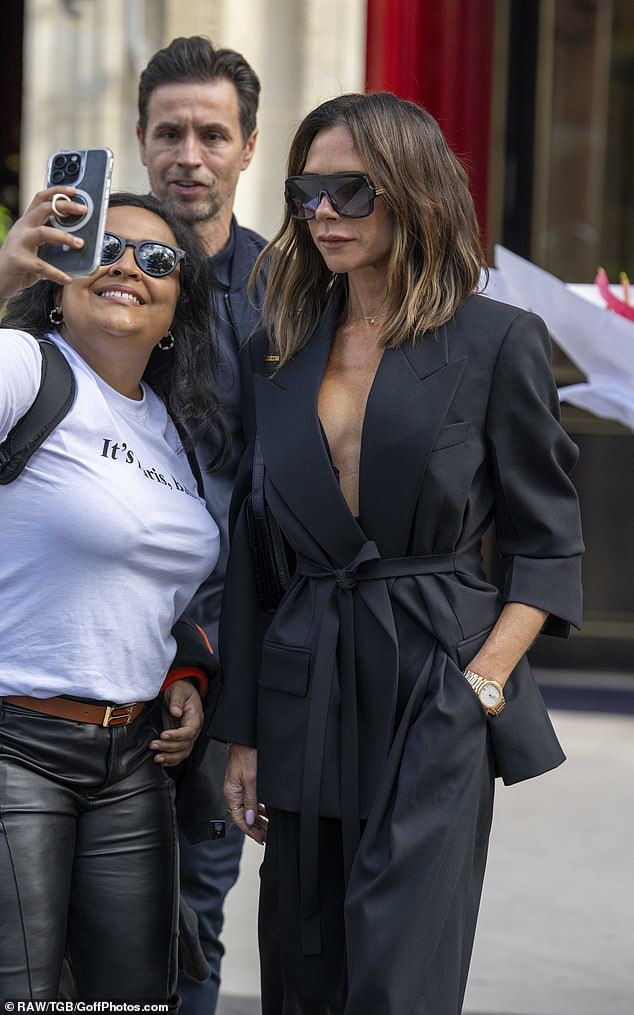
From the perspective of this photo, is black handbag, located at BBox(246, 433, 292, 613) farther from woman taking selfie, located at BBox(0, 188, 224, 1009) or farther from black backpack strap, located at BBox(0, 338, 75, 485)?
black backpack strap, located at BBox(0, 338, 75, 485)

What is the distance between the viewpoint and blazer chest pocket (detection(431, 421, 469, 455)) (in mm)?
2627

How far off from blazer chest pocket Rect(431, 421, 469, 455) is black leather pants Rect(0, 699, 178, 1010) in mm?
738

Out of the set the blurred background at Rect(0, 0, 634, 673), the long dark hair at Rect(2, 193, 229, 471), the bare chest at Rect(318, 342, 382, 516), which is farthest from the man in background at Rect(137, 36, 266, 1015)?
the blurred background at Rect(0, 0, 634, 673)

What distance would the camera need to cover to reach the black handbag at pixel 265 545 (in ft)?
9.29

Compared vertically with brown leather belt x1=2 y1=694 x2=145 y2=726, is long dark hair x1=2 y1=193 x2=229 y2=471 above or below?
above

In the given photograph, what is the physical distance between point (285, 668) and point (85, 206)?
0.88 metres

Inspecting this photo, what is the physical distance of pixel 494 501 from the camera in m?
2.76

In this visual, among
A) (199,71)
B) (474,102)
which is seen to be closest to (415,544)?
(199,71)

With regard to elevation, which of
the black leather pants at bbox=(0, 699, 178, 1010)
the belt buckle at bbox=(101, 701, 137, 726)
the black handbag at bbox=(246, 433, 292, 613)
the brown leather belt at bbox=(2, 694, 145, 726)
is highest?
the black handbag at bbox=(246, 433, 292, 613)

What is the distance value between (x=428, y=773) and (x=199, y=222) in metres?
1.65

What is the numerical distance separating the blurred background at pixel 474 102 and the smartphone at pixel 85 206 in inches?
133

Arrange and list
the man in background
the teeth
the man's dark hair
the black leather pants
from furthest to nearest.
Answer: the man's dark hair
the man in background
the teeth
the black leather pants

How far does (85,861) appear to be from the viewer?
2631mm

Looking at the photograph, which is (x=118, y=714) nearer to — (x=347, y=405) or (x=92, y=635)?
(x=92, y=635)
